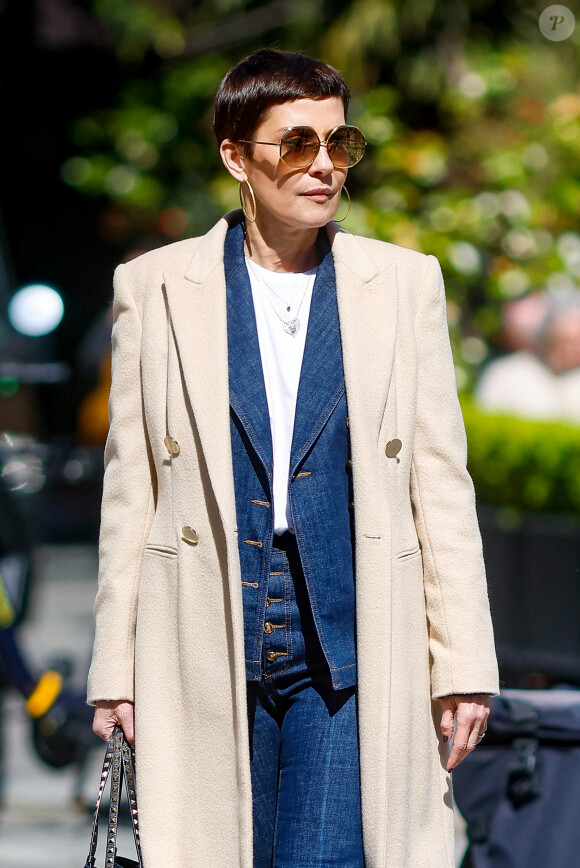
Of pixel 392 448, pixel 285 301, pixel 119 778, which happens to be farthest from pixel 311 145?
pixel 119 778

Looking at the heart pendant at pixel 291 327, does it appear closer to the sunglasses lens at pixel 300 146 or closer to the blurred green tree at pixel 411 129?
the sunglasses lens at pixel 300 146

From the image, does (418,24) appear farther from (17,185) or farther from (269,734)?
(269,734)

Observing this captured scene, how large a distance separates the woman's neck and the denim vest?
20 centimetres

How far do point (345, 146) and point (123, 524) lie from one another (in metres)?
0.85

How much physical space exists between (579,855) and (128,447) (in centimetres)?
139

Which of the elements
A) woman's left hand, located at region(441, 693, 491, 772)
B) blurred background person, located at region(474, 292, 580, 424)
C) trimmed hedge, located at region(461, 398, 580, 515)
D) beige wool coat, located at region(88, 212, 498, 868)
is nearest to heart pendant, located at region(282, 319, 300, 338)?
beige wool coat, located at region(88, 212, 498, 868)

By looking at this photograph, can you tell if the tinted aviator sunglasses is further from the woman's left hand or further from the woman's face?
the woman's left hand

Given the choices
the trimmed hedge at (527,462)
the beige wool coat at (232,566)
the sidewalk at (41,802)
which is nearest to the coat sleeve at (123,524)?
the beige wool coat at (232,566)

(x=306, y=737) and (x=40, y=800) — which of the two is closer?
(x=306, y=737)

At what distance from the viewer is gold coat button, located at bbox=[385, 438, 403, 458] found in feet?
8.49

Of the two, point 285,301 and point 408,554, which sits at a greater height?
point 285,301

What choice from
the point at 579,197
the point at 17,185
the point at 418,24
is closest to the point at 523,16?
the point at 418,24

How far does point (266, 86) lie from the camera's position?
2629 millimetres

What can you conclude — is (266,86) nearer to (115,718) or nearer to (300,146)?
(300,146)
